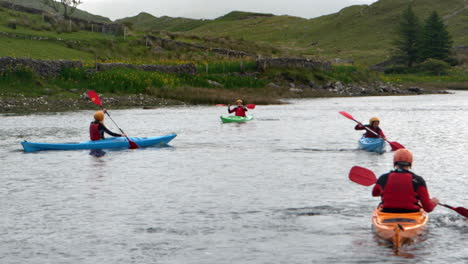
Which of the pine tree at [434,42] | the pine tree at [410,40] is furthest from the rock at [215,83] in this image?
the pine tree at [434,42]

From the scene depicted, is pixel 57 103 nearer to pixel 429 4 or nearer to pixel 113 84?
pixel 113 84

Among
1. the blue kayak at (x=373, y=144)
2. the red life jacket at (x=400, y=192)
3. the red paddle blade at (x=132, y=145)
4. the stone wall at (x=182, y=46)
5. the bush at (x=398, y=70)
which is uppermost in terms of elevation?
the stone wall at (x=182, y=46)

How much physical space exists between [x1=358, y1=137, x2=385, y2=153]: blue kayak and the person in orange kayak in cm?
998

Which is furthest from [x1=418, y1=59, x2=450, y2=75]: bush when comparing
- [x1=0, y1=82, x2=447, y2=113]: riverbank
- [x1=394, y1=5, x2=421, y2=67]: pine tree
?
[x1=0, y1=82, x2=447, y2=113]: riverbank

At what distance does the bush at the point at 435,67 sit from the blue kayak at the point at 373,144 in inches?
2541

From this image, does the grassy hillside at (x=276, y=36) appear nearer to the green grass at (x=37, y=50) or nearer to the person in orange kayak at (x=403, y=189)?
the green grass at (x=37, y=50)

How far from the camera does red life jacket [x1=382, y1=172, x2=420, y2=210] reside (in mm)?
10195

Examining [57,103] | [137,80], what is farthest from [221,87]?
[57,103]

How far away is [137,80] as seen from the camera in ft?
144

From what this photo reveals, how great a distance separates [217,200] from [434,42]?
83683 mm

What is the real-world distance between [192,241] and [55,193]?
209 inches

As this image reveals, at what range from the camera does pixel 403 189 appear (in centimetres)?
1026

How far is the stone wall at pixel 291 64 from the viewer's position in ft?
184

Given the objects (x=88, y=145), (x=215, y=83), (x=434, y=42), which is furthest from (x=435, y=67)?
(x=88, y=145)
